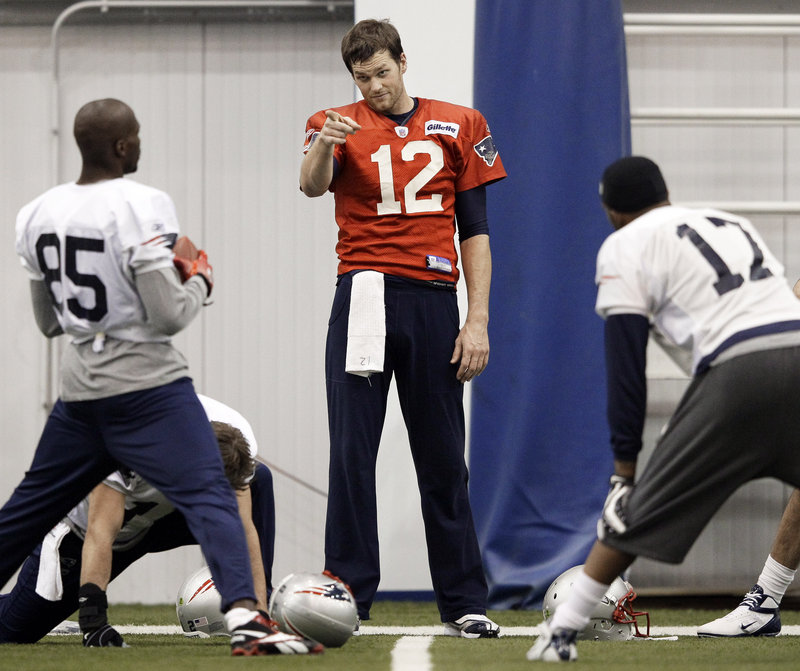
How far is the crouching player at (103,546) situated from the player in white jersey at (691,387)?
3.64 feet

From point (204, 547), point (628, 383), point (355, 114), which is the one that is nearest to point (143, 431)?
point (204, 547)

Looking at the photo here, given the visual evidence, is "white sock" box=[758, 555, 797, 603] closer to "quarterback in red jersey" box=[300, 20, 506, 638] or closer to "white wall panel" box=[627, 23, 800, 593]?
"quarterback in red jersey" box=[300, 20, 506, 638]

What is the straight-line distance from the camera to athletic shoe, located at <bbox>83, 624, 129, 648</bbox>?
3.26m

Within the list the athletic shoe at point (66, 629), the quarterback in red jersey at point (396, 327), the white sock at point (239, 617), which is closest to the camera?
the white sock at point (239, 617)

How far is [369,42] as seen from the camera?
144 inches

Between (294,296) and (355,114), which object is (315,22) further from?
(355,114)

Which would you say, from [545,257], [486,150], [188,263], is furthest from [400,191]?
[545,257]

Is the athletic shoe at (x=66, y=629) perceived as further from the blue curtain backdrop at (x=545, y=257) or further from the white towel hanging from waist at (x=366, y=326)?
the blue curtain backdrop at (x=545, y=257)

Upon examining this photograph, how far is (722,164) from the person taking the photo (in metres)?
5.55

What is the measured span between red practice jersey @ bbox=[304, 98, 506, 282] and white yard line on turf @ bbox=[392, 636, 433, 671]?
1116 mm

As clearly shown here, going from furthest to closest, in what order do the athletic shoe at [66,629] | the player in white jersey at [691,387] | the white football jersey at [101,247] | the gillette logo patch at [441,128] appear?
the athletic shoe at [66,629] → the gillette logo patch at [441,128] → the white football jersey at [101,247] → the player in white jersey at [691,387]

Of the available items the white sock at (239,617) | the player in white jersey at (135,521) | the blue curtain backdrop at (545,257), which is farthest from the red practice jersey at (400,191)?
the blue curtain backdrop at (545,257)

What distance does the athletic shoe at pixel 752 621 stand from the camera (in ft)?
11.9

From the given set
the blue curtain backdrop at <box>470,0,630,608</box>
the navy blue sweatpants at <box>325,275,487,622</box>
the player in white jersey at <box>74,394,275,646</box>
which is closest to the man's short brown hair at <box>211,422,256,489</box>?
the player in white jersey at <box>74,394,275,646</box>
